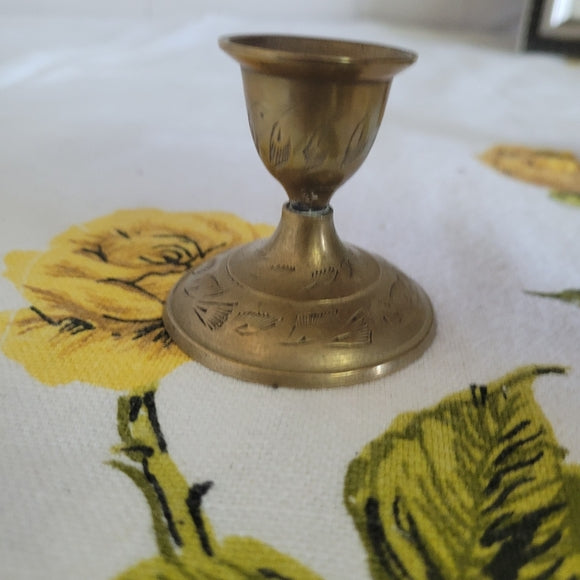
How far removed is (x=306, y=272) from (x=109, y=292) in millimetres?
122

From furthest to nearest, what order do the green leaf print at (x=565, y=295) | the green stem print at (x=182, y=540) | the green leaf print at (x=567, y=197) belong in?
the green leaf print at (x=567, y=197) < the green leaf print at (x=565, y=295) < the green stem print at (x=182, y=540)

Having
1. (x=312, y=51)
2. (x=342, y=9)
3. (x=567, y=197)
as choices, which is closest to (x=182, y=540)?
(x=312, y=51)

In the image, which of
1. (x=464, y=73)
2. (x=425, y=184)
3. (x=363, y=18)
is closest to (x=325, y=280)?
(x=425, y=184)

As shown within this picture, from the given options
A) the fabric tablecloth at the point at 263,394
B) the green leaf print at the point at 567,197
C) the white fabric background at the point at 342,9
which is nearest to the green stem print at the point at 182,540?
the fabric tablecloth at the point at 263,394

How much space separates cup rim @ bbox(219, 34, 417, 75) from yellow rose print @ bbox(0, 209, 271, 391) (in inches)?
5.7

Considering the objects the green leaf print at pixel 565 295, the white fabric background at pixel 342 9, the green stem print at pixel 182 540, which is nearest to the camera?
the green stem print at pixel 182 540

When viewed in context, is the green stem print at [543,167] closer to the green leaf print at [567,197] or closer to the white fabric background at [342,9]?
the green leaf print at [567,197]

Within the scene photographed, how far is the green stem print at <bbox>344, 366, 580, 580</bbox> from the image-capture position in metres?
0.20

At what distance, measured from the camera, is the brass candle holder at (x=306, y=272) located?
0.83 ft

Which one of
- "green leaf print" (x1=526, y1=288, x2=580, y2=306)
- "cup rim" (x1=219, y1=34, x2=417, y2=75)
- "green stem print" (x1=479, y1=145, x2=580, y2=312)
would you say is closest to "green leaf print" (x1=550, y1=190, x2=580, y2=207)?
"green stem print" (x1=479, y1=145, x2=580, y2=312)

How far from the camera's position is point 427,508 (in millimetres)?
215

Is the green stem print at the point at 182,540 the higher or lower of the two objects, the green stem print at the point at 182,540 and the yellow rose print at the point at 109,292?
the lower

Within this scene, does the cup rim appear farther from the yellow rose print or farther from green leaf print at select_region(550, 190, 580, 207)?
green leaf print at select_region(550, 190, 580, 207)

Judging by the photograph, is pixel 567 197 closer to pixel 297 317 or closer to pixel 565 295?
pixel 565 295
